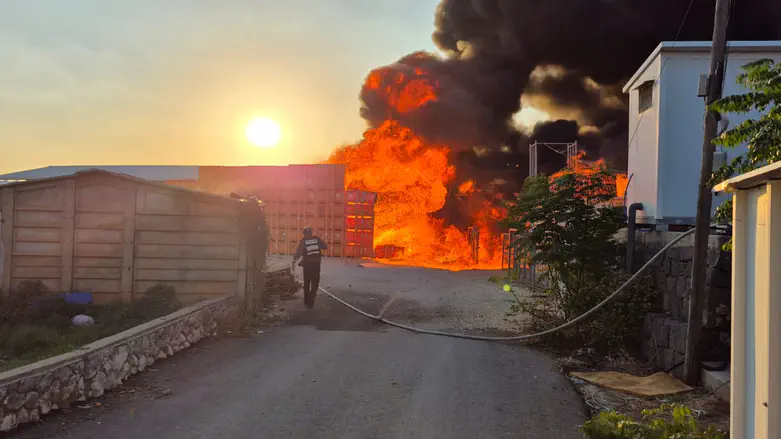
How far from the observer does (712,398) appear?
5.02 meters

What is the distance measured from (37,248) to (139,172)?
72.9 feet

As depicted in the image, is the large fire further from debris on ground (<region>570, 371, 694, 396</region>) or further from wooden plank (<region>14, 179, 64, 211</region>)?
debris on ground (<region>570, 371, 694, 396</region>)

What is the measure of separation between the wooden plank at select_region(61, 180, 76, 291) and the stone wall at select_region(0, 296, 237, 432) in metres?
2.58

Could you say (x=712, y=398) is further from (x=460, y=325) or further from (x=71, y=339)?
(x=71, y=339)

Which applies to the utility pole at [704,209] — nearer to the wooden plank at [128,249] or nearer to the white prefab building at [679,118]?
the white prefab building at [679,118]

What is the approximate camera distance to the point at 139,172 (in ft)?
93.2

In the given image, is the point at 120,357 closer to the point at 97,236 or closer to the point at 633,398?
the point at 97,236

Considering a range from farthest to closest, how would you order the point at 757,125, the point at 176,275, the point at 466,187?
the point at 466,187
the point at 176,275
the point at 757,125

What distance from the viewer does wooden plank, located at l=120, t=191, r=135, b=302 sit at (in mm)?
8164

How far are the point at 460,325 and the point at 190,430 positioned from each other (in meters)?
5.78

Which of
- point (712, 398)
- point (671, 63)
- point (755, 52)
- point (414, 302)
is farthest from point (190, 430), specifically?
point (755, 52)

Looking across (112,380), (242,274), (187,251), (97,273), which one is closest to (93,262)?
(97,273)

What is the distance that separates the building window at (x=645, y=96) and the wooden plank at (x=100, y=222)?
9646 mm

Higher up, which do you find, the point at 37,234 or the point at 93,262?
the point at 37,234
